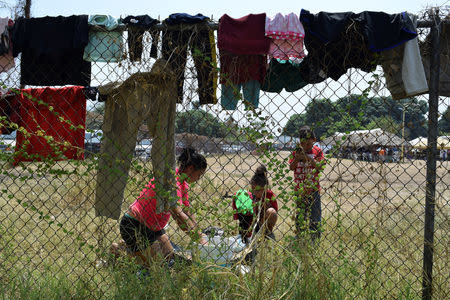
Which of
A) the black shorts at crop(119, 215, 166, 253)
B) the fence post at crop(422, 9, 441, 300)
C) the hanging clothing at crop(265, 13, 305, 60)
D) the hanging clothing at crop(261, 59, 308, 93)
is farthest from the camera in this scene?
the black shorts at crop(119, 215, 166, 253)

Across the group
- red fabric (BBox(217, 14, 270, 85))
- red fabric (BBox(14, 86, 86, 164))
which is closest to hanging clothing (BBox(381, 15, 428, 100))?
red fabric (BBox(217, 14, 270, 85))

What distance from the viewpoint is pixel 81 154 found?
122 inches

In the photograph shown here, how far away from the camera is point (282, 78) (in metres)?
2.99

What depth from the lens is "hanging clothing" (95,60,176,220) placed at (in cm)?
281

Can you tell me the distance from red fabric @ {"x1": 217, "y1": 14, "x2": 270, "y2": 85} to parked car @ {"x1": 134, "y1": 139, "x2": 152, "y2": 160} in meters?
0.78

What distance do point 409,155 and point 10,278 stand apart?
128 inches

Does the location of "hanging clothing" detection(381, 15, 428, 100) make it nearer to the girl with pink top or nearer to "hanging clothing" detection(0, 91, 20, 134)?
the girl with pink top

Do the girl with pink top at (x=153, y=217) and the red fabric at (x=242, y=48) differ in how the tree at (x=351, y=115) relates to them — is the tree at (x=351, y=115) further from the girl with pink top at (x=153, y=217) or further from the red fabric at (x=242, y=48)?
Answer: the girl with pink top at (x=153, y=217)

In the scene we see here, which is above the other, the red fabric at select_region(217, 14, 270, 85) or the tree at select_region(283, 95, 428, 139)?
the red fabric at select_region(217, 14, 270, 85)

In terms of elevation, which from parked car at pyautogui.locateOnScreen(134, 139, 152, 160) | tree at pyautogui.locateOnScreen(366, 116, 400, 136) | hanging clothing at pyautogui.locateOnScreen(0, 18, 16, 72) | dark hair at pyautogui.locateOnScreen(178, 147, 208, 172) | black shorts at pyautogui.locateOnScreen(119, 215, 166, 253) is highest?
hanging clothing at pyautogui.locateOnScreen(0, 18, 16, 72)

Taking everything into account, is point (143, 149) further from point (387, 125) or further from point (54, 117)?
point (387, 125)

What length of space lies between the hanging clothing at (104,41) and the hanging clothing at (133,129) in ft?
0.98

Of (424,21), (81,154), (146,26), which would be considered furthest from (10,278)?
(424,21)

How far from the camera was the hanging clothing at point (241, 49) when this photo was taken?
274 centimetres
